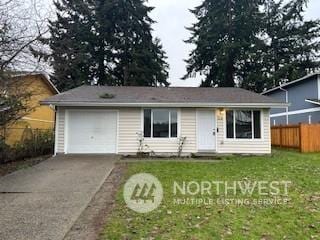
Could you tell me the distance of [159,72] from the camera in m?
30.9

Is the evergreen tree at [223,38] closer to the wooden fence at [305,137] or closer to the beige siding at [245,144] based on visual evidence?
the wooden fence at [305,137]

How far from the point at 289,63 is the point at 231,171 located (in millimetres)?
25814

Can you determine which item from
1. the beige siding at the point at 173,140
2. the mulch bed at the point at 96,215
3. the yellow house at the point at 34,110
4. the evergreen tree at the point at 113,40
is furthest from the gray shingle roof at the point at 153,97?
the evergreen tree at the point at 113,40

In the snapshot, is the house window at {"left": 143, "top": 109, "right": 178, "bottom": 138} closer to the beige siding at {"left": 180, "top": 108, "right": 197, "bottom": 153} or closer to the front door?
the beige siding at {"left": 180, "top": 108, "right": 197, "bottom": 153}

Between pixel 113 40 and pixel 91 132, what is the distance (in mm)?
18403

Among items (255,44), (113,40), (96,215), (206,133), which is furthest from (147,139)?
(255,44)

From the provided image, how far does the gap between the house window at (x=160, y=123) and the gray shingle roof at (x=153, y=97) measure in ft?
1.97

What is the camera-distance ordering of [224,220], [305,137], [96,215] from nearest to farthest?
1. [224,220]
2. [96,215]
3. [305,137]

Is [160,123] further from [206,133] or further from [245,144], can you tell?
[245,144]

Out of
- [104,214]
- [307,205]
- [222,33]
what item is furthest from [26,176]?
[222,33]

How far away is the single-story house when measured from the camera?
14219mm

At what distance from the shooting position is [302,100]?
22.3 meters

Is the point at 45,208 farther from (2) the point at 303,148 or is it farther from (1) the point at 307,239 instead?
(2) the point at 303,148

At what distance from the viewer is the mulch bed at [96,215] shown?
4.68 metres
